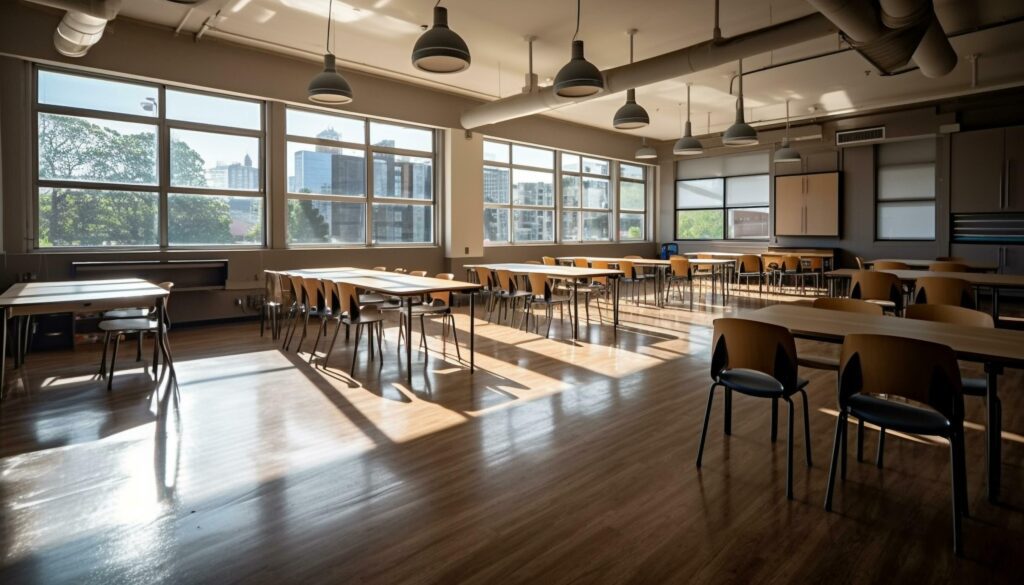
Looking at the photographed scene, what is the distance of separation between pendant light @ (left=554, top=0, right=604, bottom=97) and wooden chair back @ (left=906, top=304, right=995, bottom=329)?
10.1 ft

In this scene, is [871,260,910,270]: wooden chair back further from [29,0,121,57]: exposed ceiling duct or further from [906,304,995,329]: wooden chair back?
[29,0,121,57]: exposed ceiling duct

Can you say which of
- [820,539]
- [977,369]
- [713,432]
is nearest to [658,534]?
[820,539]

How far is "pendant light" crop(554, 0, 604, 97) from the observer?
5230 millimetres

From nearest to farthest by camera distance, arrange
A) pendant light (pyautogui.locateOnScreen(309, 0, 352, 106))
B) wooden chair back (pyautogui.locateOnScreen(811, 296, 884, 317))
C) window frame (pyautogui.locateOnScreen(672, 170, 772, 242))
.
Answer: wooden chair back (pyautogui.locateOnScreen(811, 296, 884, 317)), pendant light (pyautogui.locateOnScreen(309, 0, 352, 106)), window frame (pyautogui.locateOnScreen(672, 170, 772, 242))

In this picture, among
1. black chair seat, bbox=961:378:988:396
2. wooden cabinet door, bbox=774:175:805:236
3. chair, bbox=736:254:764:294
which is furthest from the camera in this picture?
wooden cabinet door, bbox=774:175:805:236

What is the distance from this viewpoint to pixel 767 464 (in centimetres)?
307

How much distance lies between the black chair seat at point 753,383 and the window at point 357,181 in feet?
23.6

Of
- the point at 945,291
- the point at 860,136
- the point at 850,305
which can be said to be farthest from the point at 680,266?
the point at 850,305

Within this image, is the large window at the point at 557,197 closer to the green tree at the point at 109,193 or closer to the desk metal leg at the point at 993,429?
the green tree at the point at 109,193

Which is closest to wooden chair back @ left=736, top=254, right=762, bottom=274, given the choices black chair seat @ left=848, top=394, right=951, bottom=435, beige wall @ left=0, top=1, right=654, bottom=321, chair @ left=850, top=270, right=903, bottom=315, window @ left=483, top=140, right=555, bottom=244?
window @ left=483, top=140, right=555, bottom=244

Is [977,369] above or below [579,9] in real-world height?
below

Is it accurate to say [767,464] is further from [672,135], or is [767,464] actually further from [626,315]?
[672,135]

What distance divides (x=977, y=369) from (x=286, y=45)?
8606 millimetres

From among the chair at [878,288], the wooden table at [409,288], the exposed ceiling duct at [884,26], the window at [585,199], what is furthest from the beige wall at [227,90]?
the exposed ceiling duct at [884,26]
